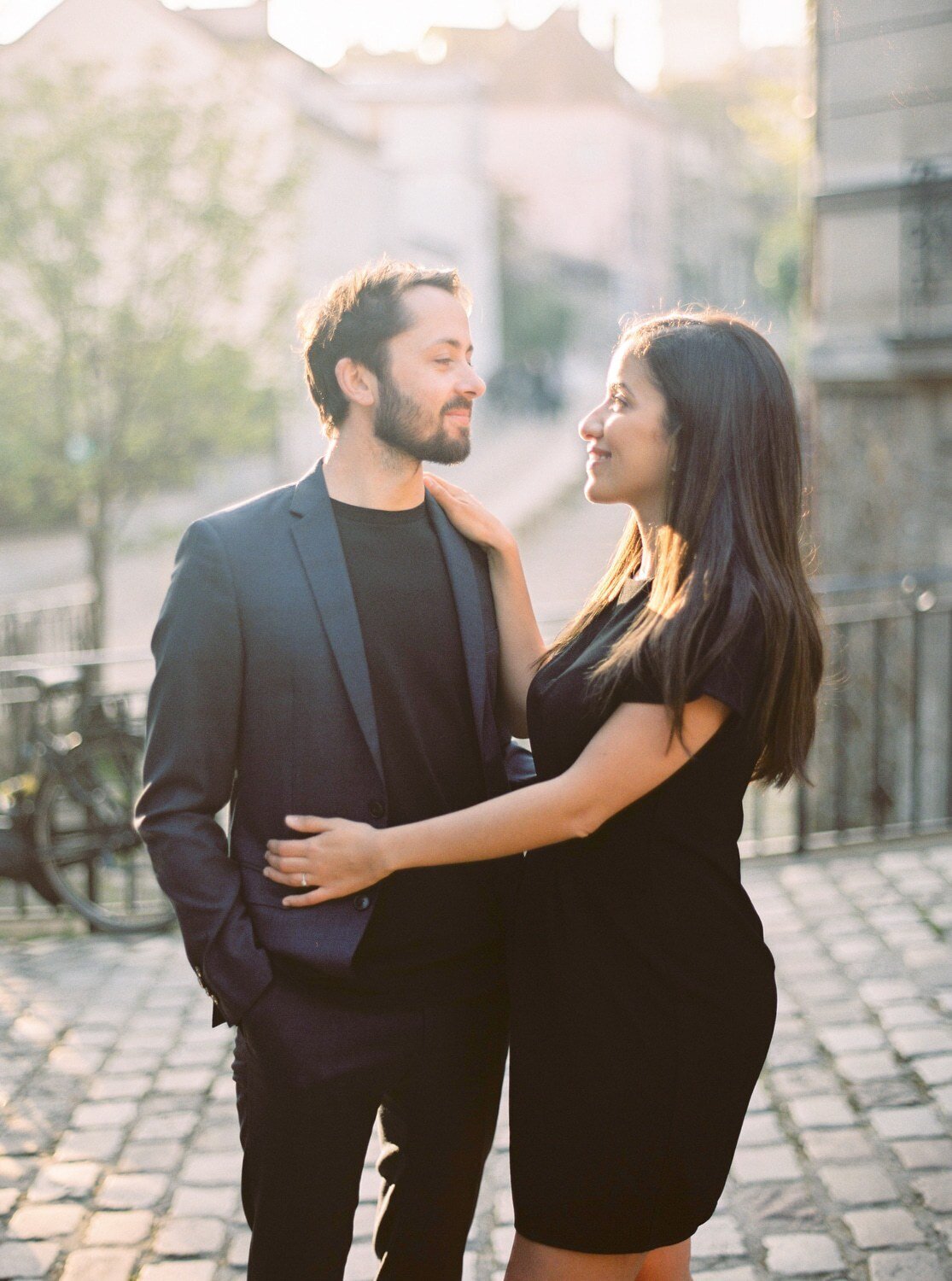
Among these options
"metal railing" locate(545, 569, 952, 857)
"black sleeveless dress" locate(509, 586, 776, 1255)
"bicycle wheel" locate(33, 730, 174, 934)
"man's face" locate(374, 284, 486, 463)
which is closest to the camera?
"black sleeveless dress" locate(509, 586, 776, 1255)

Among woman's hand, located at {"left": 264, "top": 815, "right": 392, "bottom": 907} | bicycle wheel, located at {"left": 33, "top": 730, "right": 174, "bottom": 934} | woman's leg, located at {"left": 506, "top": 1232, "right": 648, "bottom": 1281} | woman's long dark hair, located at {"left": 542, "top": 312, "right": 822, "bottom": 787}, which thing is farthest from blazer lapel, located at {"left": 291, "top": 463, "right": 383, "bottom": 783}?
bicycle wheel, located at {"left": 33, "top": 730, "right": 174, "bottom": 934}

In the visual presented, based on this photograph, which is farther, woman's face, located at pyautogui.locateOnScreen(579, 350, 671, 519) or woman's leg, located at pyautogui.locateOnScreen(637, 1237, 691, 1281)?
woman's leg, located at pyautogui.locateOnScreen(637, 1237, 691, 1281)

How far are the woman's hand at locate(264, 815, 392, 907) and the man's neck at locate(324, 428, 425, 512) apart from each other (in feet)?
2.15

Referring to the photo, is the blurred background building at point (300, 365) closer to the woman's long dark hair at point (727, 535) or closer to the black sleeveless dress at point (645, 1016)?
the woman's long dark hair at point (727, 535)

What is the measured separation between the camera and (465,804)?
8.89 ft

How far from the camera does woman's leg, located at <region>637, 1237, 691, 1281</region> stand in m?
2.58

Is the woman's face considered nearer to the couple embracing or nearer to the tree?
the couple embracing

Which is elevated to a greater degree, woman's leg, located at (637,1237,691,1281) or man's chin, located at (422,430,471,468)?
man's chin, located at (422,430,471,468)

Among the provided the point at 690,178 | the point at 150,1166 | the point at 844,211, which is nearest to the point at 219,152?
the point at 844,211

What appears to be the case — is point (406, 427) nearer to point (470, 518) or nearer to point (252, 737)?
point (470, 518)

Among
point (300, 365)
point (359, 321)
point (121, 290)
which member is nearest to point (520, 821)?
point (359, 321)

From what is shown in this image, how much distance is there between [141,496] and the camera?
50.2ft

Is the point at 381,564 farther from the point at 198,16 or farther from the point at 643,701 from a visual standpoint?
the point at 198,16

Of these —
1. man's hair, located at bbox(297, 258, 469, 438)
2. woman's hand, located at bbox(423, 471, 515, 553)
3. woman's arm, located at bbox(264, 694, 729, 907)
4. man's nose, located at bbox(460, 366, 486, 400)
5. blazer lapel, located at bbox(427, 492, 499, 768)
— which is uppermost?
man's hair, located at bbox(297, 258, 469, 438)
